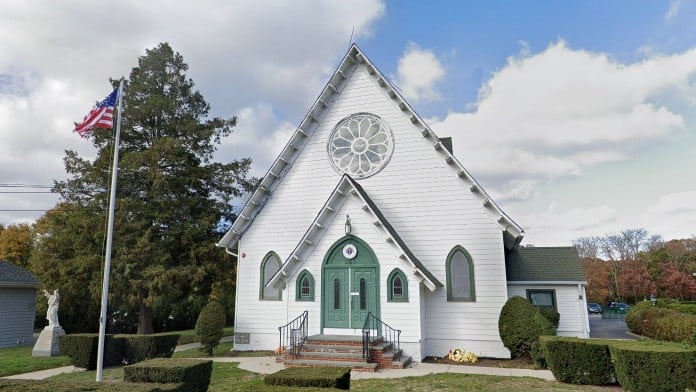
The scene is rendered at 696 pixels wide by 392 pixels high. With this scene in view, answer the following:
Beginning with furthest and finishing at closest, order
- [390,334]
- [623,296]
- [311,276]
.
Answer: [623,296]
[311,276]
[390,334]

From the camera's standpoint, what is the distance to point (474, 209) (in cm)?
1570

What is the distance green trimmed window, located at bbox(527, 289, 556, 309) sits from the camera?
17250 millimetres

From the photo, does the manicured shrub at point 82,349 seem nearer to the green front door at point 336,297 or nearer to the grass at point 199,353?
the grass at point 199,353

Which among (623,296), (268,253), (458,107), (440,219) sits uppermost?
(458,107)

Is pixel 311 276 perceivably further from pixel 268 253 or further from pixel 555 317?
pixel 555 317

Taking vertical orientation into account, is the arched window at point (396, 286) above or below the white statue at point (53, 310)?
above

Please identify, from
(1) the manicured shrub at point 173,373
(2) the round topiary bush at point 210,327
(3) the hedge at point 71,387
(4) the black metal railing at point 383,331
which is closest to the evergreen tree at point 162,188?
(2) the round topiary bush at point 210,327

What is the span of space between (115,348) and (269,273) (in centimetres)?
592

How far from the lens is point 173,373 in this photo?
8430 mm

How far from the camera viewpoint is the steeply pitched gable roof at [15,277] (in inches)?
880

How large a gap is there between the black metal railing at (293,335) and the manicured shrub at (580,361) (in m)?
7.42

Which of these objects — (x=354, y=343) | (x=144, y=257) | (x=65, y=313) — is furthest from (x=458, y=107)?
(x=65, y=313)

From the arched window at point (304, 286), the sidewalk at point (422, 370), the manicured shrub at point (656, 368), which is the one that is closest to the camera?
the manicured shrub at point (656, 368)

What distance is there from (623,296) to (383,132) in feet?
174
